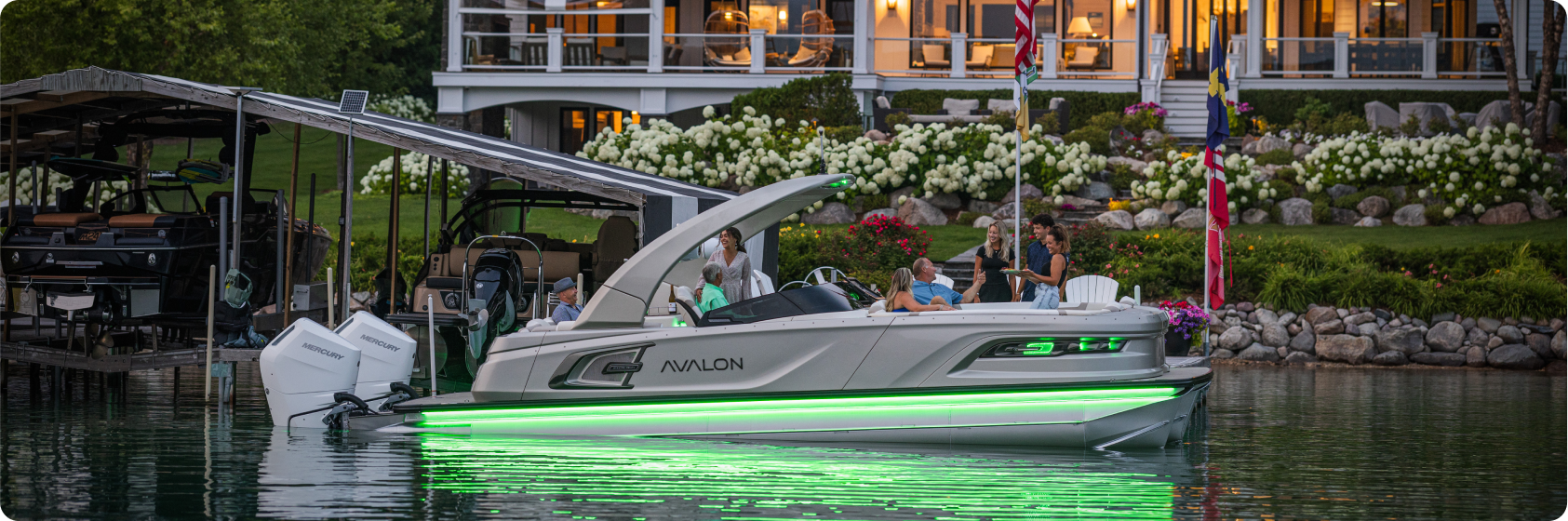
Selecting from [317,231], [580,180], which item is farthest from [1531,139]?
[317,231]

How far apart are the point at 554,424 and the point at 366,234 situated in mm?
11844

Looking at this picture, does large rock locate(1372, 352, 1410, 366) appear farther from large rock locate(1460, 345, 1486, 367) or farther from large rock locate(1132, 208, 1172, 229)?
large rock locate(1132, 208, 1172, 229)

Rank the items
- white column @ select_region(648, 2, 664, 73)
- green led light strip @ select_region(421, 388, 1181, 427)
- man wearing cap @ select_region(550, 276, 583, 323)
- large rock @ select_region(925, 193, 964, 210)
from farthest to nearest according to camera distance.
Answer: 1. white column @ select_region(648, 2, 664, 73)
2. large rock @ select_region(925, 193, 964, 210)
3. man wearing cap @ select_region(550, 276, 583, 323)
4. green led light strip @ select_region(421, 388, 1181, 427)

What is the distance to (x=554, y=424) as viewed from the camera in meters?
8.94

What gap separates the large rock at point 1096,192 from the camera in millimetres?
20547

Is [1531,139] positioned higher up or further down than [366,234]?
higher up

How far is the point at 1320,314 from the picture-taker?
51.6 feet

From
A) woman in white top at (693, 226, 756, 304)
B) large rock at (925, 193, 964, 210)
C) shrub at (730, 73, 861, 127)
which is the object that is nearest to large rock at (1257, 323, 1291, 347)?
large rock at (925, 193, 964, 210)

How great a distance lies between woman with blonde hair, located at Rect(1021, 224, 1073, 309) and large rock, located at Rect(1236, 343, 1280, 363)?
5.97m

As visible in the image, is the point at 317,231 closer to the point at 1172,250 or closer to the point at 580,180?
the point at 580,180

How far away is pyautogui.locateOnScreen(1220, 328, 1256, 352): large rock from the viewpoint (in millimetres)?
15898

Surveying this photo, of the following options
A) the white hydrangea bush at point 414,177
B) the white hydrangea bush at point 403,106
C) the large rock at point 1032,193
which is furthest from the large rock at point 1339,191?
the white hydrangea bush at point 403,106

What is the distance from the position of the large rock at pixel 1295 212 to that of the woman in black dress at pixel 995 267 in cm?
954

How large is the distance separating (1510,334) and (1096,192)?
21.4 ft
